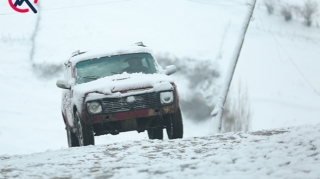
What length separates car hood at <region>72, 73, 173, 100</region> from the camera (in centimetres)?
1009

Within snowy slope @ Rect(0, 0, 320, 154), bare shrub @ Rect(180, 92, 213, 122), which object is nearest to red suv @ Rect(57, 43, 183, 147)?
snowy slope @ Rect(0, 0, 320, 154)

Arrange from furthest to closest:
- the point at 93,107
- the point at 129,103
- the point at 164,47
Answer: the point at 164,47
the point at 129,103
the point at 93,107

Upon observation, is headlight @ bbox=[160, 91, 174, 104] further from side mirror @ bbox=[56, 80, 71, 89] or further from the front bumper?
side mirror @ bbox=[56, 80, 71, 89]

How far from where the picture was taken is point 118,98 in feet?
33.1

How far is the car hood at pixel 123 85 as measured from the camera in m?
10.1

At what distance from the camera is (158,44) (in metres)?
50.3

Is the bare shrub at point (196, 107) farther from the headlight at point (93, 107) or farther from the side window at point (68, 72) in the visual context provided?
the headlight at point (93, 107)

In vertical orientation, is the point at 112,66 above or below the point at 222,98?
above

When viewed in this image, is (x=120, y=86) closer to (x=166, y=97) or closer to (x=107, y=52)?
(x=166, y=97)

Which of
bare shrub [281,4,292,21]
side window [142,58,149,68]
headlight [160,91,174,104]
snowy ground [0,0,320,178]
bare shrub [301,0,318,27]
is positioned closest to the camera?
headlight [160,91,174,104]

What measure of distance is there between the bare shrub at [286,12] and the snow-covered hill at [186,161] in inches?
1782

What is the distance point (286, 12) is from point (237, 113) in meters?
14.1

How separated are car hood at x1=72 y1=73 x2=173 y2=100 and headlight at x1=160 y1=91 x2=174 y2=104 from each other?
89mm

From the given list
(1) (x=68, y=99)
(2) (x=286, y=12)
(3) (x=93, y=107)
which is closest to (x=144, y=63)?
(1) (x=68, y=99)
